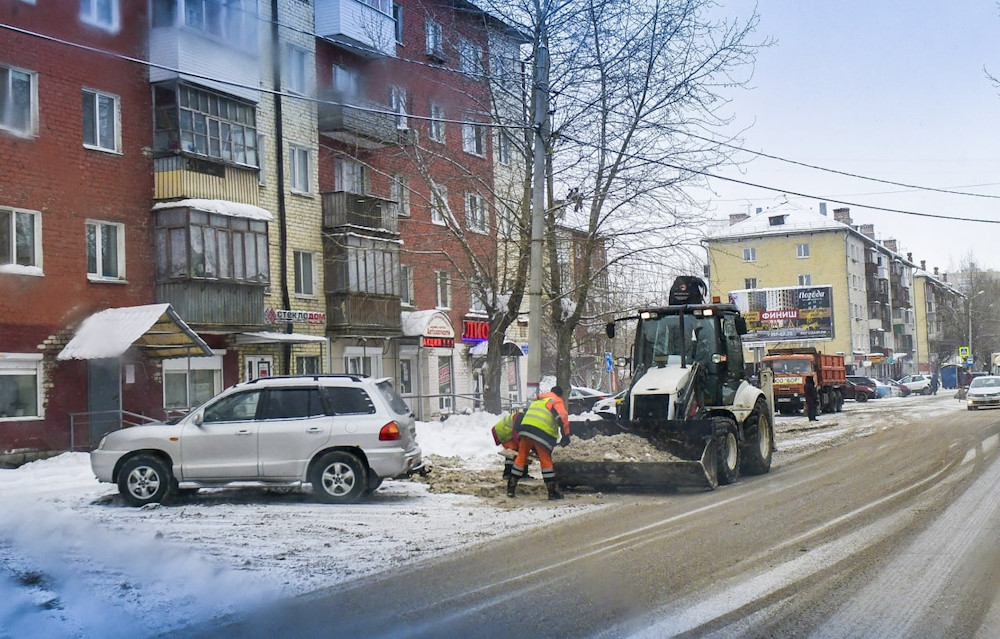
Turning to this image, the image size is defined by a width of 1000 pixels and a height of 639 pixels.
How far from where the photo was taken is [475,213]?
2502 cm

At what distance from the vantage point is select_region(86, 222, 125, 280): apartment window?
854 inches

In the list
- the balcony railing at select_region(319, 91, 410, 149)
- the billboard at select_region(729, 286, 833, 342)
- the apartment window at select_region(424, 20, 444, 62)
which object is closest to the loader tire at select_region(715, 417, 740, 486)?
the balcony railing at select_region(319, 91, 410, 149)

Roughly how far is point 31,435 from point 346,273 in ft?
35.6

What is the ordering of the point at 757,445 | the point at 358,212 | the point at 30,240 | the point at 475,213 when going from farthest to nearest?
the point at 358,212
the point at 475,213
the point at 30,240
the point at 757,445

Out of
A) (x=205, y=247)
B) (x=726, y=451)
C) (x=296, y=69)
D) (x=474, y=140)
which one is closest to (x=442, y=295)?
(x=474, y=140)

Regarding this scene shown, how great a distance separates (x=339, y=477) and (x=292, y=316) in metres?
14.6

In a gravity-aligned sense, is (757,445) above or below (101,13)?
below

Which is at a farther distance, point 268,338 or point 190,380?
point 268,338

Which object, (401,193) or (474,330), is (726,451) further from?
(474,330)

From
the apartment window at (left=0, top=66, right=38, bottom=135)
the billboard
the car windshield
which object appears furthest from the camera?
the billboard

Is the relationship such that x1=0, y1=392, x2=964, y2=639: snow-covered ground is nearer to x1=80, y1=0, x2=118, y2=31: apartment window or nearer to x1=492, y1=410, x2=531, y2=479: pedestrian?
x1=492, y1=410, x2=531, y2=479: pedestrian

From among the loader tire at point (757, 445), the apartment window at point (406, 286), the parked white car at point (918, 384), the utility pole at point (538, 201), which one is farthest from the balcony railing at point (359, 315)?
the parked white car at point (918, 384)

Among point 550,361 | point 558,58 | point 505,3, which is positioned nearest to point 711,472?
point 558,58

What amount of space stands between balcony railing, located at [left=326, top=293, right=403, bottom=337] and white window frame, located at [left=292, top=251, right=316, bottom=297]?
60cm
